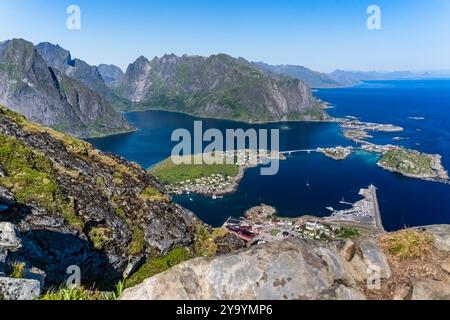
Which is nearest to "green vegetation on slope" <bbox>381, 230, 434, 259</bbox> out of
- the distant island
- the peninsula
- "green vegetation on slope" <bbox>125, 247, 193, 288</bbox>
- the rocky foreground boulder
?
the rocky foreground boulder

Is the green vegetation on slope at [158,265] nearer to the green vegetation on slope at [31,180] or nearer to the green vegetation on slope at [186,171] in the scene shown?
the green vegetation on slope at [31,180]

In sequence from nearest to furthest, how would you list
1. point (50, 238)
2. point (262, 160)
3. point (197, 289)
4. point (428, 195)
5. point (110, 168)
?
point (197, 289), point (50, 238), point (110, 168), point (428, 195), point (262, 160)

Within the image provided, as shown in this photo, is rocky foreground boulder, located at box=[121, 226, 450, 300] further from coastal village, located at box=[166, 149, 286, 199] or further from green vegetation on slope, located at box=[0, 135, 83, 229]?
coastal village, located at box=[166, 149, 286, 199]

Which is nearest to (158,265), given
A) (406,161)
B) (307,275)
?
(307,275)

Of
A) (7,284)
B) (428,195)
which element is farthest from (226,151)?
(7,284)

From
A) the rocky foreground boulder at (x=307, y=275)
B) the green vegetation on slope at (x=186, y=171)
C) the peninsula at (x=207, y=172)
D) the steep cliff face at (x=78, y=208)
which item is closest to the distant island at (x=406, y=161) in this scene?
the peninsula at (x=207, y=172)
